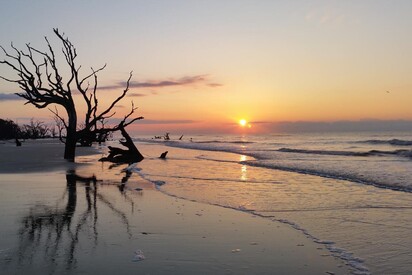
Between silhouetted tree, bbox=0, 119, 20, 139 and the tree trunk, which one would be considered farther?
silhouetted tree, bbox=0, 119, 20, 139

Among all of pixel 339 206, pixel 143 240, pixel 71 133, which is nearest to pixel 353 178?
pixel 339 206

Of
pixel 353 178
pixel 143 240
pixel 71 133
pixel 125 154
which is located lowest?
pixel 353 178

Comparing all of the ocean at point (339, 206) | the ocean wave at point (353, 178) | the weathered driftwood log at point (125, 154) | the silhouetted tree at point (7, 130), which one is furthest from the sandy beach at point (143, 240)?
the silhouetted tree at point (7, 130)

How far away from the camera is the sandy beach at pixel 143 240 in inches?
173

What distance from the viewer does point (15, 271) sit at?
4.04m

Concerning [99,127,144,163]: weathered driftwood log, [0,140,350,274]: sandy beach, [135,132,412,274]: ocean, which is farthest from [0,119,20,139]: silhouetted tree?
[0,140,350,274]: sandy beach

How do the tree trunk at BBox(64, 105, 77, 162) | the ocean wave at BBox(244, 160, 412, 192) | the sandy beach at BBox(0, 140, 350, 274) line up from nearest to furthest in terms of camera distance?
1. the sandy beach at BBox(0, 140, 350, 274)
2. the ocean wave at BBox(244, 160, 412, 192)
3. the tree trunk at BBox(64, 105, 77, 162)

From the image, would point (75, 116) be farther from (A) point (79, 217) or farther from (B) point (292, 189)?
(A) point (79, 217)

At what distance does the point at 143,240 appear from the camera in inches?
215

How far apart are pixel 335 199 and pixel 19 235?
23.7 ft

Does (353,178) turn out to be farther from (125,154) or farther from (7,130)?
(7,130)

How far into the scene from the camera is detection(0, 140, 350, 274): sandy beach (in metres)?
4.40

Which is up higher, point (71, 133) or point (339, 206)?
point (71, 133)

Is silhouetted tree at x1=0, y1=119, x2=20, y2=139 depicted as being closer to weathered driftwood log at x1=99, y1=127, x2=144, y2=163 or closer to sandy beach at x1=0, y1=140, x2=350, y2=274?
weathered driftwood log at x1=99, y1=127, x2=144, y2=163
